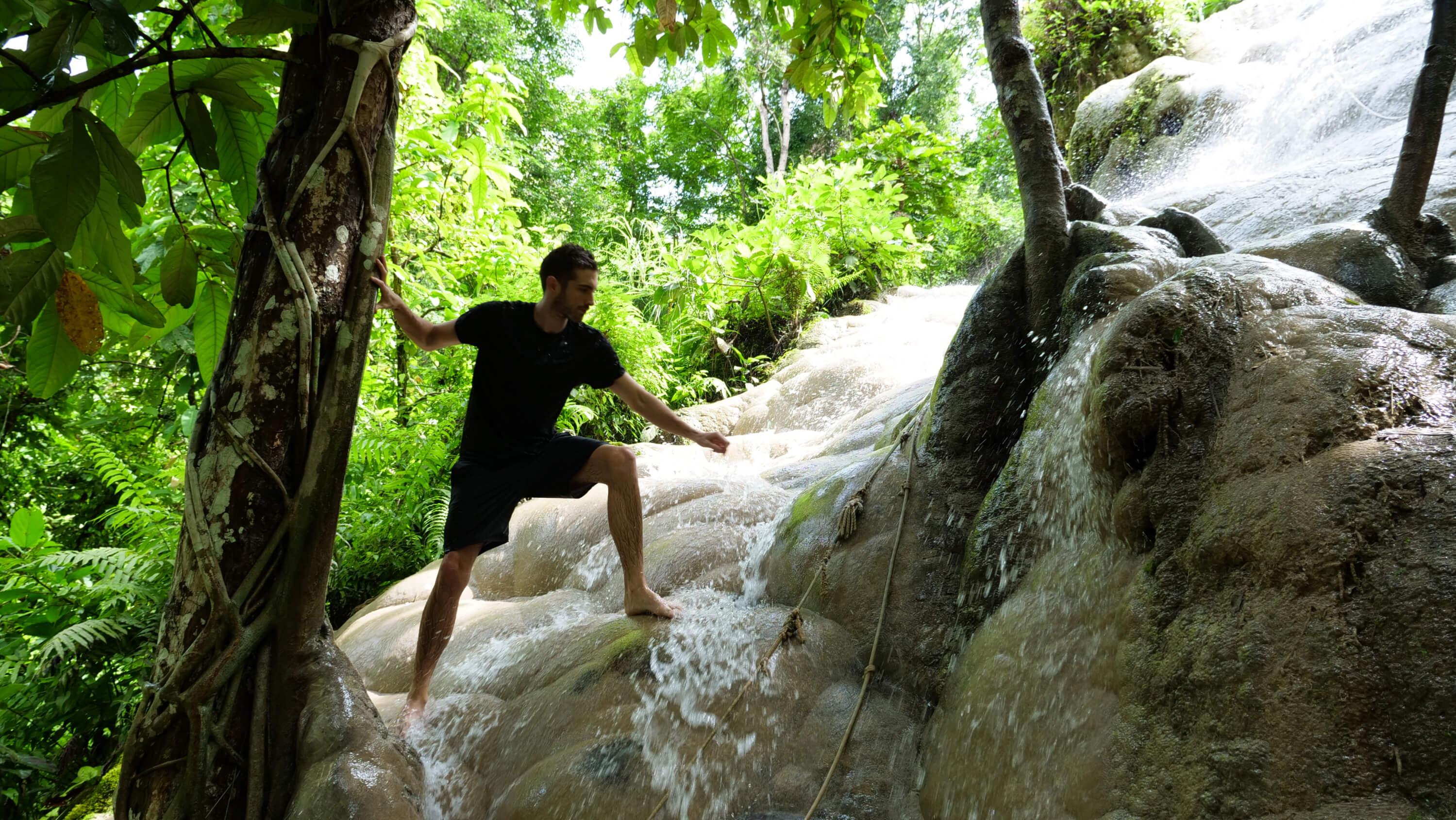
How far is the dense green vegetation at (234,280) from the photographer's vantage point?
142 centimetres

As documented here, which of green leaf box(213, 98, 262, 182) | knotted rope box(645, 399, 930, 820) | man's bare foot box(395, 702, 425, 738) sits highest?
green leaf box(213, 98, 262, 182)

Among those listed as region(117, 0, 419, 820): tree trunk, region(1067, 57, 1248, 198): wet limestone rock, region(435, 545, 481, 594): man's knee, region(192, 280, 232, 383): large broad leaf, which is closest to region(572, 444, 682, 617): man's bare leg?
region(435, 545, 481, 594): man's knee

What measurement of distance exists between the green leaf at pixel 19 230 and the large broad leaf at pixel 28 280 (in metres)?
0.03

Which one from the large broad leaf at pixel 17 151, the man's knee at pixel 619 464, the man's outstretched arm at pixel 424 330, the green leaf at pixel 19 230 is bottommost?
the man's knee at pixel 619 464

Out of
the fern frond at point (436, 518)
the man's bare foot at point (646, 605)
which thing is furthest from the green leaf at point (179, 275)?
the fern frond at point (436, 518)

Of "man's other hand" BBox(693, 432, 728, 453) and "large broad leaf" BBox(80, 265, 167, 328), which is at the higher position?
"large broad leaf" BBox(80, 265, 167, 328)

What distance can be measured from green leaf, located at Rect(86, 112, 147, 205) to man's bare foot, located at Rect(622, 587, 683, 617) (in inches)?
92.3

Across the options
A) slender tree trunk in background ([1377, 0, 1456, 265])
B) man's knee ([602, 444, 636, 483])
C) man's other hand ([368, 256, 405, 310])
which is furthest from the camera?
man's knee ([602, 444, 636, 483])

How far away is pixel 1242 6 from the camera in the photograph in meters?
10.5

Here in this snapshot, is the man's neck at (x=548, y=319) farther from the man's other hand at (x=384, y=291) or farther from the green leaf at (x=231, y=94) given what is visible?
the green leaf at (x=231, y=94)

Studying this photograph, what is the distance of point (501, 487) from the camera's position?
2.96 metres

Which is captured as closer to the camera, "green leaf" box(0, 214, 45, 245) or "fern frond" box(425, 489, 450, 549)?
"green leaf" box(0, 214, 45, 245)

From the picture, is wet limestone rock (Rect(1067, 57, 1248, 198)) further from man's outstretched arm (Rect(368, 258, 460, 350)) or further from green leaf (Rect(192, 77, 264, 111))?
green leaf (Rect(192, 77, 264, 111))

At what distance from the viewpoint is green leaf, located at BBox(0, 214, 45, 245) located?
122 centimetres
